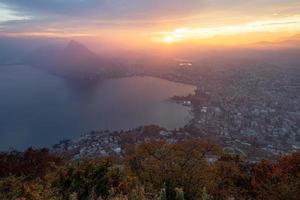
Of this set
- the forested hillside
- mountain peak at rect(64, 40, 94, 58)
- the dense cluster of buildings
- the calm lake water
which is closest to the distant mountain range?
mountain peak at rect(64, 40, 94, 58)

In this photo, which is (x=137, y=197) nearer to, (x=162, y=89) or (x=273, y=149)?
(x=273, y=149)

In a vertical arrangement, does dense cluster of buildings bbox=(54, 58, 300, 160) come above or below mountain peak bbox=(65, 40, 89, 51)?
below

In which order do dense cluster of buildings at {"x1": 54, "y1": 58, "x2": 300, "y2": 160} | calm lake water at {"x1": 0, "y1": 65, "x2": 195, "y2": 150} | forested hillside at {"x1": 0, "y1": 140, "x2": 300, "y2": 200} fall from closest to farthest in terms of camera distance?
forested hillside at {"x1": 0, "y1": 140, "x2": 300, "y2": 200} < dense cluster of buildings at {"x1": 54, "y1": 58, "x2": 300, "y2": 160} < calm lake water at {"x1": 0, "y1": 65, "x2": 195, "y2": 150}

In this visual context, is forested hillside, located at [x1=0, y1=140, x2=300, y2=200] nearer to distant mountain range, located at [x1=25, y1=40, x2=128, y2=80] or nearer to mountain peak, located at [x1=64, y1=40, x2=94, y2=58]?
distant mountain range, located at [x1=25, y1=40, x2=128, y2=80]

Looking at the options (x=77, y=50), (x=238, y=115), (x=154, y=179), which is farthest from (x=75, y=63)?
(x=154, y=179)

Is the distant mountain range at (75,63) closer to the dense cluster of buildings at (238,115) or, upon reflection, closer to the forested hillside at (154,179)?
the dense cluster of buildings at (238,115)

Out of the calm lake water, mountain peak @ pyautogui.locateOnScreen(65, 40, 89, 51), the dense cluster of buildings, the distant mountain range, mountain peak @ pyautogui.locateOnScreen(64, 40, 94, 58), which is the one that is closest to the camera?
the dense cluster of buildings

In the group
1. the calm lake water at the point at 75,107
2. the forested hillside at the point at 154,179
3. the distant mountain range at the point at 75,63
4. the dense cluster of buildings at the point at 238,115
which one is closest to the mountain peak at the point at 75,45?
the distant mountain range at the point at 75,63

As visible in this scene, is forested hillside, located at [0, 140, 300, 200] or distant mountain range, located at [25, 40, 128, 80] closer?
forested hillside, located at [0, 140, 300, 200]
